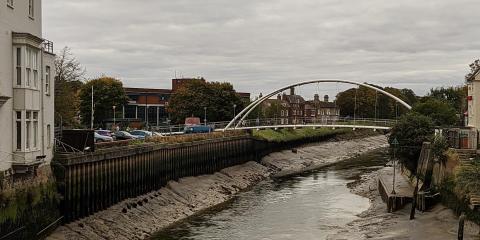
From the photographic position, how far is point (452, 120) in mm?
77500

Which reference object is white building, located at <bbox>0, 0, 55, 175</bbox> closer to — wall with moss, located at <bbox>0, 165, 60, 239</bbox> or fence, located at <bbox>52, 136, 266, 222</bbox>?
wall with moss, located at <bbox>0, 165, 60, 239</bbox>

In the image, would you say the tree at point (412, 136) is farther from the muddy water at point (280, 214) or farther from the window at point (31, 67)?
the window at point (31, 67)

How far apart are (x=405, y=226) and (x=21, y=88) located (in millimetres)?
22549

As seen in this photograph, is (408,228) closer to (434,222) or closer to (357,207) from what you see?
(434,222)

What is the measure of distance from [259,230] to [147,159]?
13.8 metres

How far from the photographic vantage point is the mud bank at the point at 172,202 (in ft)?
113

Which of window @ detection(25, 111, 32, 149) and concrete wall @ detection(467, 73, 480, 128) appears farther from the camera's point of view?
concrete wall @ detection(467, 73, 480, 128)

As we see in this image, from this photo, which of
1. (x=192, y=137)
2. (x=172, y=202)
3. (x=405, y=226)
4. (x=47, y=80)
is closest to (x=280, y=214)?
(x=172, y=202)

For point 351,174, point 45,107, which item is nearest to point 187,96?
point 351,174

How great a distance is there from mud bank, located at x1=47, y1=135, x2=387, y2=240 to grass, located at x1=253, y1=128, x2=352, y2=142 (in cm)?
492

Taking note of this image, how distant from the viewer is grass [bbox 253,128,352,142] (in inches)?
3797

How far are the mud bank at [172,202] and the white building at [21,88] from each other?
495 cm

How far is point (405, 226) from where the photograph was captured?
34.2m

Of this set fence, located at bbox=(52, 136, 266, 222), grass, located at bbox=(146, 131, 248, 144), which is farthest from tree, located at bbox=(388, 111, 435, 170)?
grass, located at bbox=(146, 131, 248, 144)
